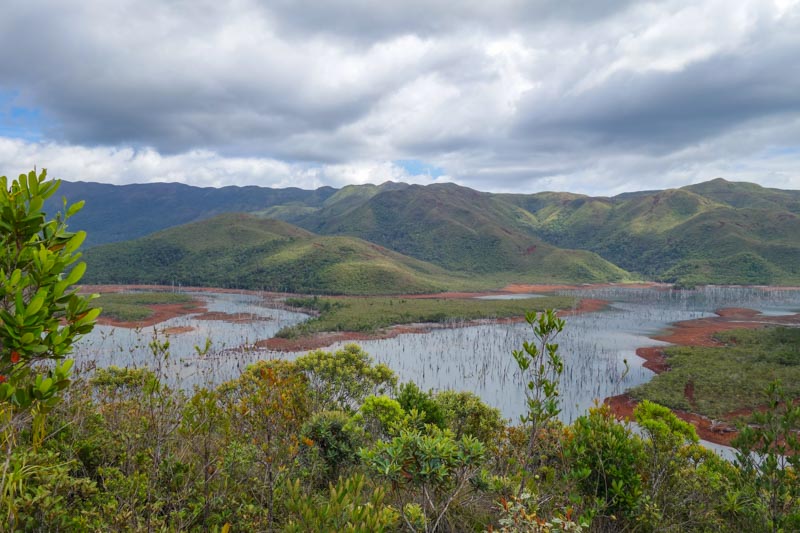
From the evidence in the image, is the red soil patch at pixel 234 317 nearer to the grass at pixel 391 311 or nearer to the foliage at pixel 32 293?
the grass at pixel 391 311

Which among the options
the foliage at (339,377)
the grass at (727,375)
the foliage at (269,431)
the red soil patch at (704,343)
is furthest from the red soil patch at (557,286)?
the foliage at (269,431)

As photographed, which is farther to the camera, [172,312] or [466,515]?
[172,312]

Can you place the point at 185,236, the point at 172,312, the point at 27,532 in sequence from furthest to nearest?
the point at 185,236 < the point at 172,312 < the point at 27,532

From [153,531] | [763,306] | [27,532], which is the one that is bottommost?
[763,306]

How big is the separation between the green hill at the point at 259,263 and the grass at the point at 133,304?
83.6 ft

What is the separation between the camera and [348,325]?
5650 cm

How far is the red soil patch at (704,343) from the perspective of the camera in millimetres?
25172

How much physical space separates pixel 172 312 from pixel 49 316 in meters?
74.1

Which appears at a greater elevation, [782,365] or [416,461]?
[416,461]

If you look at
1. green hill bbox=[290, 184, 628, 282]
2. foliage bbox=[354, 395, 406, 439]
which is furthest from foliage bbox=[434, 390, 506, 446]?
green hill bbox=[290, 184, 628, 282]

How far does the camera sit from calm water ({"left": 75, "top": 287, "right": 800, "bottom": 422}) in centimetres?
3177

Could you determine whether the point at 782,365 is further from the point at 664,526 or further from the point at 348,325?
the point at 348,325

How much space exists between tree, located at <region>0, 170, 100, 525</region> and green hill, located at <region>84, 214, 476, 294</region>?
91.3 meters

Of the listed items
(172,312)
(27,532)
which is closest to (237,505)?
(27,532)
